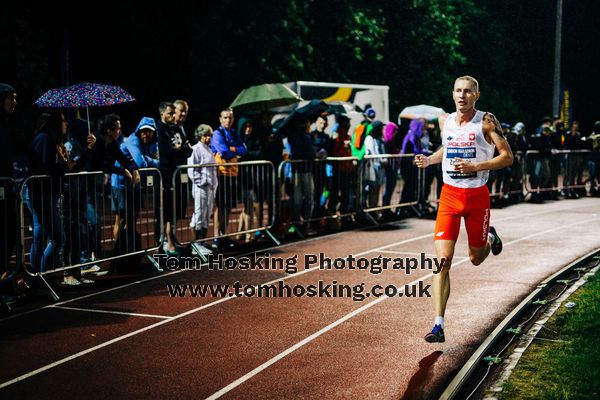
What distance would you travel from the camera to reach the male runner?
6.31 metres

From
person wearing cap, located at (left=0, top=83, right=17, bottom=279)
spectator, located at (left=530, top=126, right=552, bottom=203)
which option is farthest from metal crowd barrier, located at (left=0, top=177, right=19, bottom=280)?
spectator, located at (left=530, top=126, right=552, bottom=203)

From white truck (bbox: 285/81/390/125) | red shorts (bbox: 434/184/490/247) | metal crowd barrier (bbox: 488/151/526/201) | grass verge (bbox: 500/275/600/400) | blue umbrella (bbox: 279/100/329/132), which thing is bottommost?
grass verge (bbox: 500/275/600/400)

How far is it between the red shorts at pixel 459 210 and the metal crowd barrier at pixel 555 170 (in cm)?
1344

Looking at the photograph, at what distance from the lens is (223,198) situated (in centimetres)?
1116

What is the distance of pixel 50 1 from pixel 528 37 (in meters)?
27.3

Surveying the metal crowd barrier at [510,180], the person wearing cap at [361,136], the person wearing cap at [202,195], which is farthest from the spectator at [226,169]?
the metal crowd barrier at [510,180]

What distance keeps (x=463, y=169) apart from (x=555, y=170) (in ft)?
49.3

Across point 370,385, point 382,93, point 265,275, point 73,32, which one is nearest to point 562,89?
point 382,93

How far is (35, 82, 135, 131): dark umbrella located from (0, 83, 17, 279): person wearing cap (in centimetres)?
113

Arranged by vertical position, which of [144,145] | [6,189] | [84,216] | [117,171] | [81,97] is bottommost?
[84,216]

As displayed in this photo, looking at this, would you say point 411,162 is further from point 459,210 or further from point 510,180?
point 459,210

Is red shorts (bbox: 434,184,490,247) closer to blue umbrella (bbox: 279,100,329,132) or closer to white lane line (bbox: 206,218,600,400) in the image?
white lane line (bbox: 206,218,600,400)

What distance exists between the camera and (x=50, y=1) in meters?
18.6

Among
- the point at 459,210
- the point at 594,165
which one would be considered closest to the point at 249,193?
the point at 459,210
